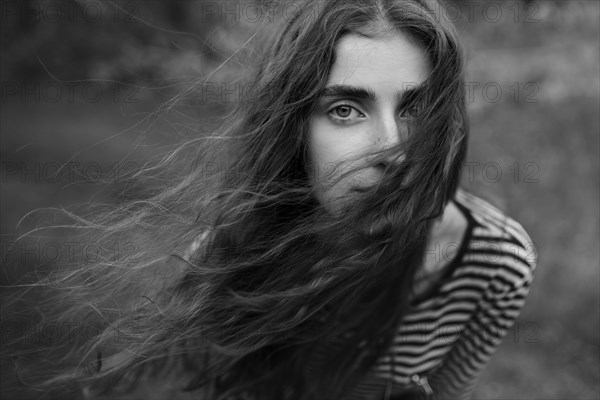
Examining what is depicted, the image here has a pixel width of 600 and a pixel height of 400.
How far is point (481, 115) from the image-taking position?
13.0 ft

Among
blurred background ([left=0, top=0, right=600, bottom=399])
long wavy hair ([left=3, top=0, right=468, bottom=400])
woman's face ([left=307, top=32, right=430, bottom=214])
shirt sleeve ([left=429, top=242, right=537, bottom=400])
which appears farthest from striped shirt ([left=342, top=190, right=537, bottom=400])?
blurred background ([left=0, top=0, right=600, bottom=399])

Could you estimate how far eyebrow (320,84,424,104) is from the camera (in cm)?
160

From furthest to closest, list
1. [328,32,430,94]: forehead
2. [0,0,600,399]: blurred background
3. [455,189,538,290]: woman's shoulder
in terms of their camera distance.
A: [0,0,600,399]: blurred background
[455,189,538,290]: woman's shoulder
[328,32,430,94]: forehead

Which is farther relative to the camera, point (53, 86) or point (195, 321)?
point (53, 86)

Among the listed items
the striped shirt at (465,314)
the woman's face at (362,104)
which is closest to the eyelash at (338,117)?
the woman's face at (362,104)

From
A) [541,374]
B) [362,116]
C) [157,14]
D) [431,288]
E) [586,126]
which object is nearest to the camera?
[362,116]

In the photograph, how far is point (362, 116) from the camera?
164 centimetres

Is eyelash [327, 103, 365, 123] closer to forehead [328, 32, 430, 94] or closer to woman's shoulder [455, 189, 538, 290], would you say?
forehead [328, 32, 430, 94]

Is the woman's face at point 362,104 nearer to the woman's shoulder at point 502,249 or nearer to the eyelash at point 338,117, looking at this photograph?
the eyelash at point 338,117

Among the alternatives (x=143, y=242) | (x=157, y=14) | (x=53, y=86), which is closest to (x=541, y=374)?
(x=143, y=242)

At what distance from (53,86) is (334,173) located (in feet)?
7.79

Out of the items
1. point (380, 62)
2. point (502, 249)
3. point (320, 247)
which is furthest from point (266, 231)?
point (502, 249)

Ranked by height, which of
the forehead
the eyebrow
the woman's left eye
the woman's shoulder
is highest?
the forehead

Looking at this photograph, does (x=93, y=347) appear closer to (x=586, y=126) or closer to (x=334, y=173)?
(x=334, y=173)
